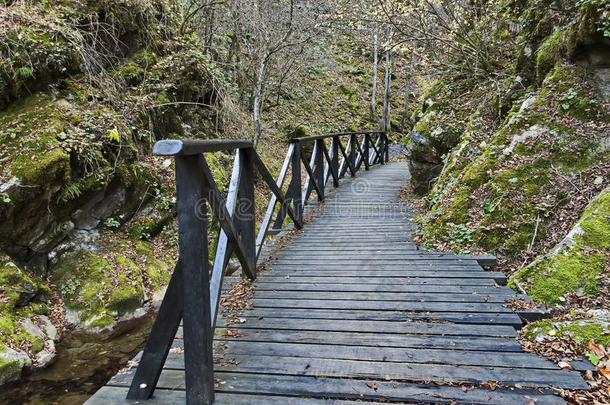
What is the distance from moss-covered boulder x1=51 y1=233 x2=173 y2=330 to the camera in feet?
19.0

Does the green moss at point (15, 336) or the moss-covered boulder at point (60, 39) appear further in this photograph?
the moss-covered boulder at point (60, 39)

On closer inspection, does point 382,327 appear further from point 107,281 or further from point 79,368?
point 107,281

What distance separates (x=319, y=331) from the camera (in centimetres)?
312

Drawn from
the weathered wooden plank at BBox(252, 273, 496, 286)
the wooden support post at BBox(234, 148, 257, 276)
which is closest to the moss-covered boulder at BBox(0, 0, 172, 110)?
the wooden support post at BBox(234, 148, 257, 276)

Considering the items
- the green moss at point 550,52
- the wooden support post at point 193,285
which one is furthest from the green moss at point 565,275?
the green moss at point 550,52

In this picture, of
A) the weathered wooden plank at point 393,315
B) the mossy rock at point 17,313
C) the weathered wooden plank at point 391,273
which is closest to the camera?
the weathered wooden plank at point 393,315

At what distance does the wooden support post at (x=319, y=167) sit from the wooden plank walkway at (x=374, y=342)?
10.7 feet

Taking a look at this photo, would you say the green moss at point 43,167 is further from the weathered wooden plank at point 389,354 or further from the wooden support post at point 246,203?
the weathered wooden plank at point 389,354

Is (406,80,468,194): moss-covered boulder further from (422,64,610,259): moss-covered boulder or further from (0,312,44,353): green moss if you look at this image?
(0,312,44,353): green moss

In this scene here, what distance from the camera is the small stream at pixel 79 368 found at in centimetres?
434

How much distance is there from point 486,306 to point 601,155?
2.46 meters

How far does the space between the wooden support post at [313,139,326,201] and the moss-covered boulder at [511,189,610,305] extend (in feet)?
15.1

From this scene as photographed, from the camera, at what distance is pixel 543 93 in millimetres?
5352

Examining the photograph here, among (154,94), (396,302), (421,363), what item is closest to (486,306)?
(396,302)
